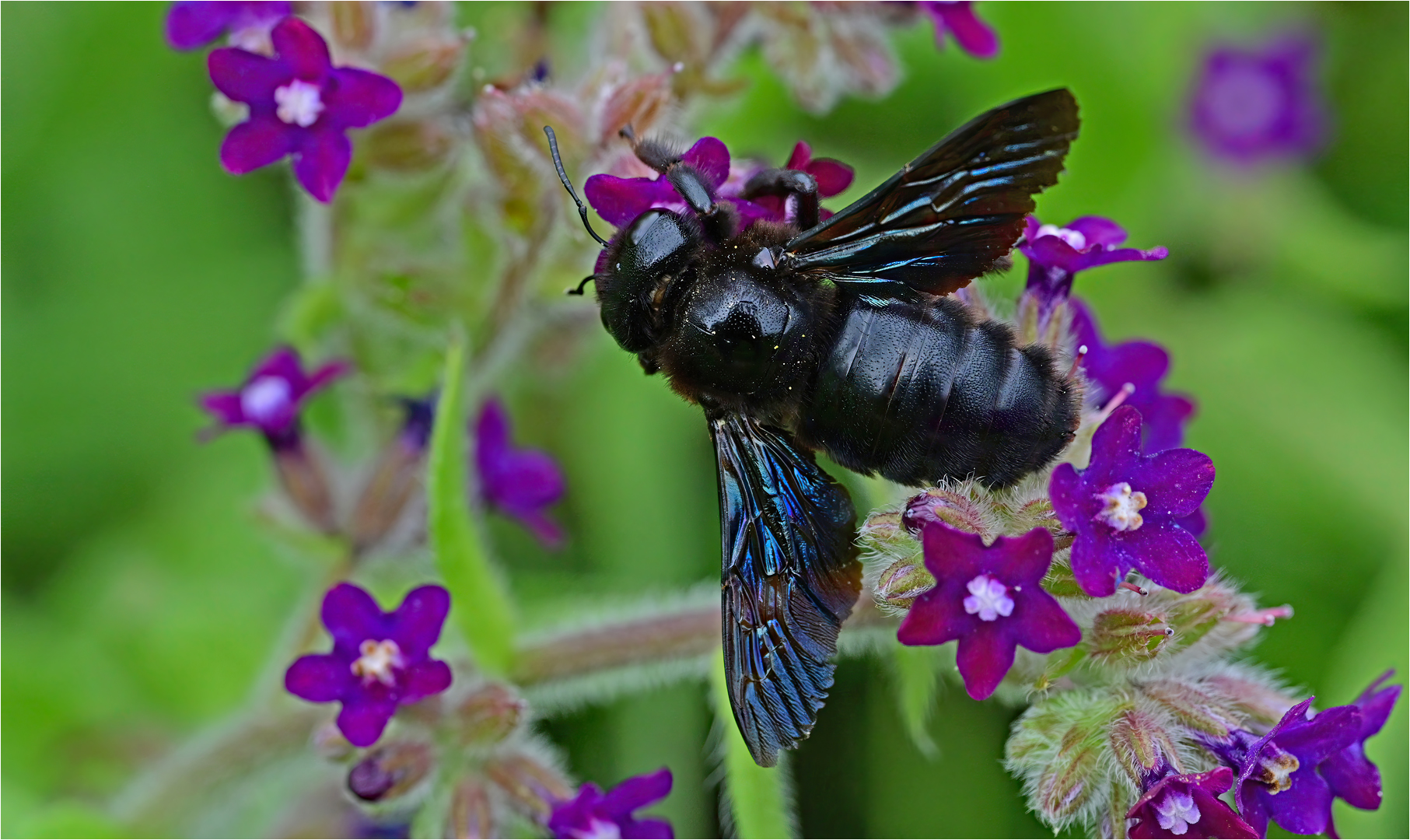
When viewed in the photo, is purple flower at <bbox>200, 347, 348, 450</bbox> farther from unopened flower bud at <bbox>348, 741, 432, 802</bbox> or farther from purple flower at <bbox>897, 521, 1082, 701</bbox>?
purple flower at <bbox>897, 521, 1082, 701</bbox>

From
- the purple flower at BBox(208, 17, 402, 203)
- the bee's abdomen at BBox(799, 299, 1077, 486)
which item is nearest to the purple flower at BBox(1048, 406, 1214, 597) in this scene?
the bee's abdomen at BBox(799, 299, 1077, 486)

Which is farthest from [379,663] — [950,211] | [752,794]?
[950,211]

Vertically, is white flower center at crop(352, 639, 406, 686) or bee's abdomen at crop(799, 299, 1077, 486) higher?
bee's abdomen at crop(799, 299, 1077, 486)

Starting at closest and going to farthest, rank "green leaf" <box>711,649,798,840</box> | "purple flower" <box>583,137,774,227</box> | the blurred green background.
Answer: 1. "purple flower" <box>583,137,774,227</box>
2. "green leaf" <box>711,649,798,840</box>
3. the blurred green background

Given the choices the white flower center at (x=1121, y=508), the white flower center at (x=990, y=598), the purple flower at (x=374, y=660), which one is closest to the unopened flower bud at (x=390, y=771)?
the purple flower at (x=374, y=660)

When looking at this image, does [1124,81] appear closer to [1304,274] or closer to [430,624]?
[1304,274]

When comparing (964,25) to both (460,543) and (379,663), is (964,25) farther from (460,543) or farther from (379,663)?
(379,663)
